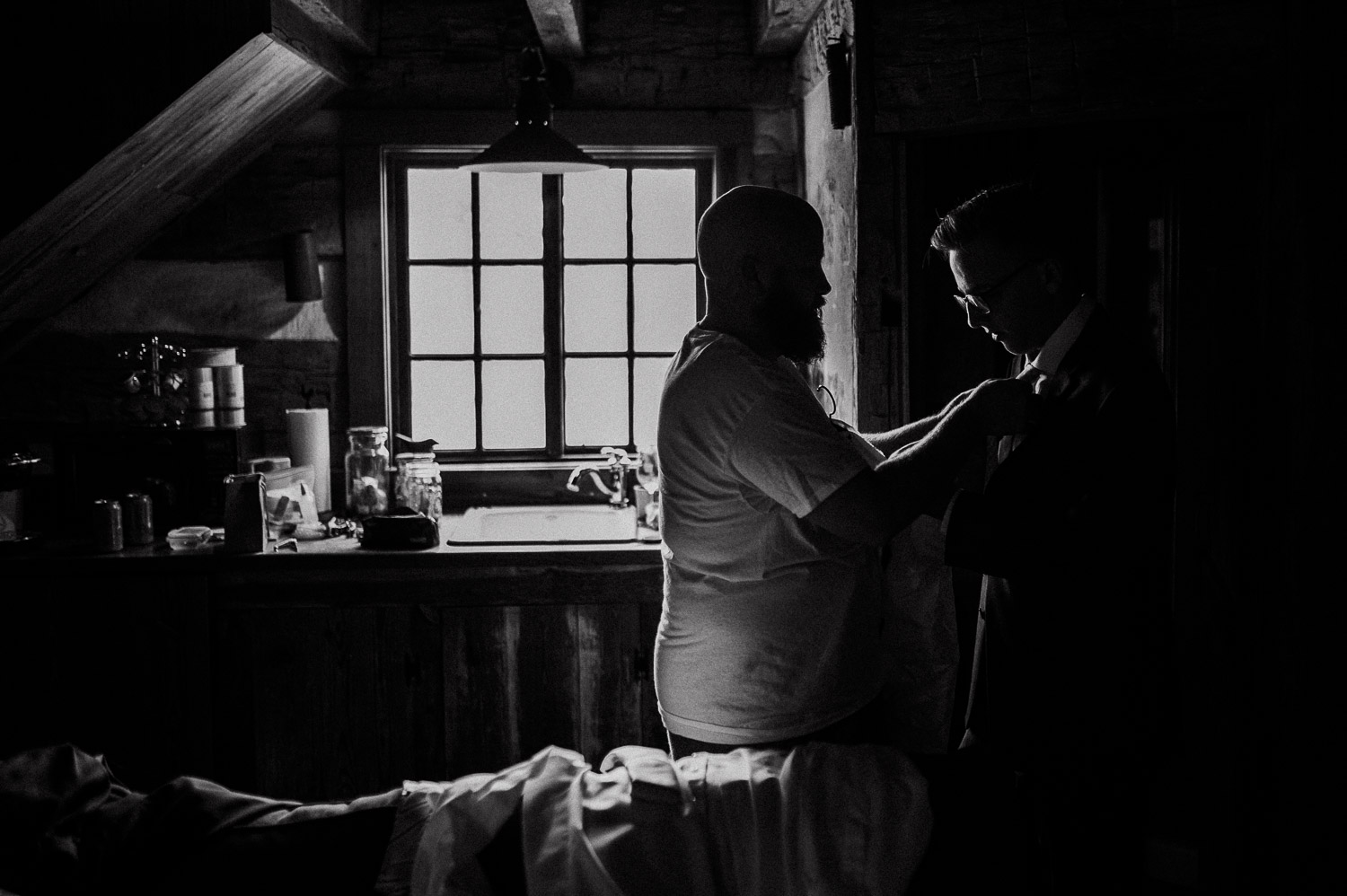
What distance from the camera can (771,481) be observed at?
2.05 m

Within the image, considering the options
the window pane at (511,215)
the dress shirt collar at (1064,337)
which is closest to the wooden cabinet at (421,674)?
the window pane at (511,215)

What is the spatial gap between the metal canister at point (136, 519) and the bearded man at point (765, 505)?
2234 mm

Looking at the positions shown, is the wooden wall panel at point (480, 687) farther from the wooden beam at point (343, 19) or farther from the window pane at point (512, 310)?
the wooden beam at point (343, 19)

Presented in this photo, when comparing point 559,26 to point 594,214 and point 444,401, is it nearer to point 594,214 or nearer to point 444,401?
point 594,214

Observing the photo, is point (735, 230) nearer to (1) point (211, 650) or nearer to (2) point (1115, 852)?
(2) point (1115, 852)

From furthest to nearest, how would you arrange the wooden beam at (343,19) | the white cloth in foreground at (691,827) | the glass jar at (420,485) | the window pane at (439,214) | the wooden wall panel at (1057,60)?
the window pane at (439,214) → the glass jar at (420,485) → the wooden beam at (343,19) → the wooden wall panel at (1057,60) → the white cloth in foreground at (691,827)

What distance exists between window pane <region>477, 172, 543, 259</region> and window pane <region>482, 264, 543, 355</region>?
6cm

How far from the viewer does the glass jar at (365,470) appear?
4.22m

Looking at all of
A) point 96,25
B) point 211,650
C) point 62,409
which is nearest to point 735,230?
point 96,25

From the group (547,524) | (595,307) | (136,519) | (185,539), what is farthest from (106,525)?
(595,307)

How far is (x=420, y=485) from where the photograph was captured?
4.01m

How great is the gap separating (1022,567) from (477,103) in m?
2.96

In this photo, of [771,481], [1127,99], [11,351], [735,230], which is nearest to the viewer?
[771,481]

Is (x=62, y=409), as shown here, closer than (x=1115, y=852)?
No
